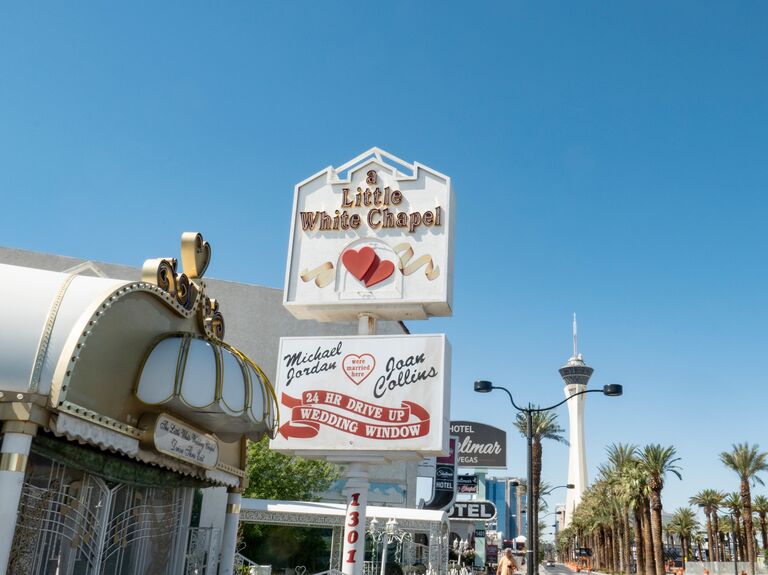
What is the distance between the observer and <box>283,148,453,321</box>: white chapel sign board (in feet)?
68.6

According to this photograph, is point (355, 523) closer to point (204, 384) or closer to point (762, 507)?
point (204, 384)

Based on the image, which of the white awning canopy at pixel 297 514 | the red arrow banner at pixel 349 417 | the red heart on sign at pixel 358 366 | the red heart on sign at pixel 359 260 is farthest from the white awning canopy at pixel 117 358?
the white awning canopy at pixel 297 514

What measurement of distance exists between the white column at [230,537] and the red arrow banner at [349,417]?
10.0ft

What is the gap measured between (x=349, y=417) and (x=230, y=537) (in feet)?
15.2

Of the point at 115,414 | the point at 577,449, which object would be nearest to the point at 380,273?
the point at 115,414

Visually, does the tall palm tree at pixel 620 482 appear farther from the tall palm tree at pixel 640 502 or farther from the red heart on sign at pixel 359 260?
the red heart on sign at pixel 359 260

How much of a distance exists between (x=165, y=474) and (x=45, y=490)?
3517mm

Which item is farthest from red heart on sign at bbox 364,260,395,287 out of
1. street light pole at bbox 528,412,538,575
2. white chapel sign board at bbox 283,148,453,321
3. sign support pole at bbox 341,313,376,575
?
street light pole at bbox 528,412,538,575

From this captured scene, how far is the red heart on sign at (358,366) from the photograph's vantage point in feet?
66.1

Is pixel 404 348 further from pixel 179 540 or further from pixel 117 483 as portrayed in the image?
pixel 117 483

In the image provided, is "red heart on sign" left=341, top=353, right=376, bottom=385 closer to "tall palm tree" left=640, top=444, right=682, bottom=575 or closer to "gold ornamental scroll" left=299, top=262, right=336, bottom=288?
"gold ornamental scroll" left=299, top=262, right=336, bottom=288

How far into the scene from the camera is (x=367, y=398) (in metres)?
19.9

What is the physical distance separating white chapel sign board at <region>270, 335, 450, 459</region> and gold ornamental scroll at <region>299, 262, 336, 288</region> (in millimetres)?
1862

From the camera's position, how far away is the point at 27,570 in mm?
10820
